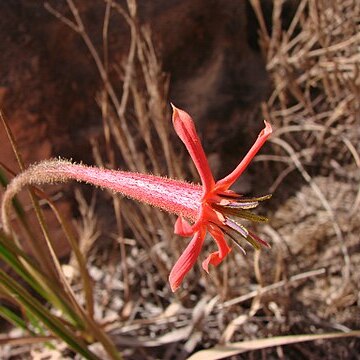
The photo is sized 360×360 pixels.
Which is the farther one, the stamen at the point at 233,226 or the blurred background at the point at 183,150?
the blurred background at the point at 183,150

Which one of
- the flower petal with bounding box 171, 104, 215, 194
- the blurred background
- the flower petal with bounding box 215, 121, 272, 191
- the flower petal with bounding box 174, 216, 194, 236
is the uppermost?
the flower petal with bounding box 171, 104, 215, 194

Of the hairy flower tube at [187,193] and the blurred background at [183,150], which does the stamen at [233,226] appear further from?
the blurred background at [183,150]

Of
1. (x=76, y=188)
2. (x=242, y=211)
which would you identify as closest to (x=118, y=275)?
(x=76, y=188)

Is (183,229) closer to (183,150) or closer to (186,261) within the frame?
(186,261)

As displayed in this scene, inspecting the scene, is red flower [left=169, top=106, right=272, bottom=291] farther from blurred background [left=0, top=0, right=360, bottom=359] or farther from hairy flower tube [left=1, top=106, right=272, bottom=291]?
blurred background [left=0, top=0, right=360, bottom=359]

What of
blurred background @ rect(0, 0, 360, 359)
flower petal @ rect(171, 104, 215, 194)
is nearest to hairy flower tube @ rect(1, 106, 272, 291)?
flower petal @ rect(171, 104, 215, 194)

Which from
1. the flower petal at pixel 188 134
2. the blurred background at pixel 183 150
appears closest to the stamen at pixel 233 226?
the flower petal at pixel 188 134

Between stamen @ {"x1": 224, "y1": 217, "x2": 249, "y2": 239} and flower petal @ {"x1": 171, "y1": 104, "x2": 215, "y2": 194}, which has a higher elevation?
flower petal @ {"x1": 171, "y1": 104, "x2": 215, "y2": 194}

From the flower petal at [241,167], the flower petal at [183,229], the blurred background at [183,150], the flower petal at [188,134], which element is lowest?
the blurred background at [183,150]
